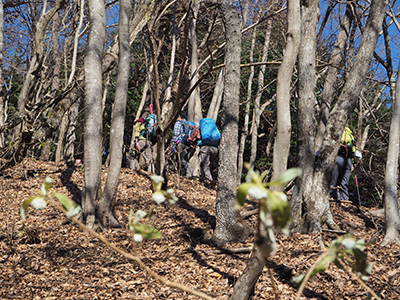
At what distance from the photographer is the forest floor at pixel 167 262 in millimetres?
3766

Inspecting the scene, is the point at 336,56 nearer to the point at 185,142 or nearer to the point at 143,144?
the point at 185,142

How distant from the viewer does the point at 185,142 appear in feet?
28.7

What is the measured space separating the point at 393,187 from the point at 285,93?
7.23ft

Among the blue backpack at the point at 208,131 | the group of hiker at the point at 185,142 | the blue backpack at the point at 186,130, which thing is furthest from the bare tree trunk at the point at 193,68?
the blue backpack at the point at 208,131

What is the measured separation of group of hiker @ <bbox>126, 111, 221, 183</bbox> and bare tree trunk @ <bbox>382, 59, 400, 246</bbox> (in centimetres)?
412

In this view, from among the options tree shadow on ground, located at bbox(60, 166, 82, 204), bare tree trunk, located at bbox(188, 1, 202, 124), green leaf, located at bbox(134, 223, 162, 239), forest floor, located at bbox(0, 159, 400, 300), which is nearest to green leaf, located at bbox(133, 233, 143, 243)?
green leaf, located at bbox(134, 223, 162, 239)

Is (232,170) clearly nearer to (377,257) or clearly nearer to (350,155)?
(377,257)

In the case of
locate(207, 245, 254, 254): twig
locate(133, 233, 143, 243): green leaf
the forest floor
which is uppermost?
locate(133, 233, 143, 243): green leaf

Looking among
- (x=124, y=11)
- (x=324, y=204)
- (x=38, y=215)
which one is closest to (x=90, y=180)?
(x=38, y=215)

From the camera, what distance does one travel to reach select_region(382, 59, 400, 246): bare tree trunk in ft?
17.0

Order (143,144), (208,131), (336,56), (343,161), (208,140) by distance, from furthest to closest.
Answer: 1. (143,144)
2. (208,140)
3. (208,131)
4. (336,56)
5. (343,161)

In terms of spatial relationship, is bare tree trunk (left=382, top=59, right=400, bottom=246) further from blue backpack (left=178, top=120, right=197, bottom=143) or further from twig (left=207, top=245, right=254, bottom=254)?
blue backpack (left=178, top=120, right=197, bottom=143)

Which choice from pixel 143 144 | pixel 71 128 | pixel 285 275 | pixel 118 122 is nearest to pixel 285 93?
pixel 285 275

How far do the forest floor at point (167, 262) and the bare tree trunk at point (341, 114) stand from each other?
1.76ft
